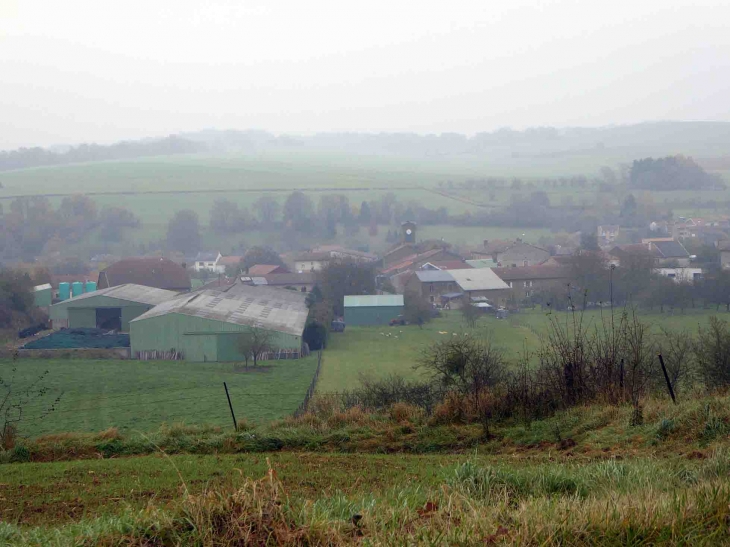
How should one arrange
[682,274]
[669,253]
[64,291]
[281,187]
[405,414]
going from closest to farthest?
[405,414], [682,274], [669,253], [64,291], [281,187]

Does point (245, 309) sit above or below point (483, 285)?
above

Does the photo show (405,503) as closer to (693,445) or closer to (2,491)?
(693,445)

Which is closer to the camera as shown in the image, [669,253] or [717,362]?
[717,362]

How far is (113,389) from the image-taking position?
21859 mm

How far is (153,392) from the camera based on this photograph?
21.5 meters

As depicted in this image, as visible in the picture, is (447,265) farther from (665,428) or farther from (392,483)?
(392,483)

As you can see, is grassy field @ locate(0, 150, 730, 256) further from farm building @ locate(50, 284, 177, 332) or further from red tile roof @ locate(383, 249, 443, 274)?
farm building @ locate(50, 284, 177, 332)

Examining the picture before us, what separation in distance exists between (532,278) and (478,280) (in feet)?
10.8

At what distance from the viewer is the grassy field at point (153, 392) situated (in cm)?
1686

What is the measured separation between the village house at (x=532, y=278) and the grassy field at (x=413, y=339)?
3.45 meters

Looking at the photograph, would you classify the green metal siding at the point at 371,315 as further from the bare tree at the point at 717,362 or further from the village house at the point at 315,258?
the bare tree at the point at 717,362

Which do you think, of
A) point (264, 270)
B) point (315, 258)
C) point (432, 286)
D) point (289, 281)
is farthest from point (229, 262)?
point (432, 286)

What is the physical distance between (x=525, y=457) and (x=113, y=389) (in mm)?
18057

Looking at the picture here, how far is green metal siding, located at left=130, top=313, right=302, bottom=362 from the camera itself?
1115 inches
